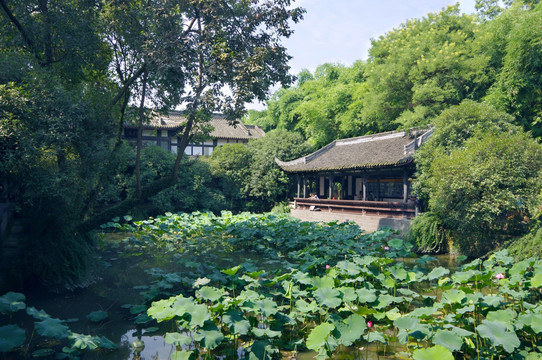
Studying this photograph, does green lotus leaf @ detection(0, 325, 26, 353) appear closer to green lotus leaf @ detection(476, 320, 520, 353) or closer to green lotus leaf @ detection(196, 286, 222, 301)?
green lotus leaf @ detection(196, 286, 222, 301)

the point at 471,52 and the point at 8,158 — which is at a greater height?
the point at 471,52

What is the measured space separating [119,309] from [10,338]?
2.50 meters

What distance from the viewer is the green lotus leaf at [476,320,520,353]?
296 cm

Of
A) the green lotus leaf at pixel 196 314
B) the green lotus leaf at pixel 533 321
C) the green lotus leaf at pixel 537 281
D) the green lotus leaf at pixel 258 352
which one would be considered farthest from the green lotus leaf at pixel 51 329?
the green lotus leaf at pixel 537 281

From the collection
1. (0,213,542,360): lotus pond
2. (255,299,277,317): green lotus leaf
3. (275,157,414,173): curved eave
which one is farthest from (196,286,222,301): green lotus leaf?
(275,157,414,173): curved eave

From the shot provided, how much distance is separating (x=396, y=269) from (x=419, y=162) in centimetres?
714

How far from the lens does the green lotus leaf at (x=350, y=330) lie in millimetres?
3293

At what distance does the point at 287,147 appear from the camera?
21.0 metres

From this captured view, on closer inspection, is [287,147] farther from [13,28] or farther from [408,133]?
[13,28]

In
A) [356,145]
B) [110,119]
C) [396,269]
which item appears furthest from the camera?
[356,145]

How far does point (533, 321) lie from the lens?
10.9ft

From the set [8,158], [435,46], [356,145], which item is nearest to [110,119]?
[8,158]

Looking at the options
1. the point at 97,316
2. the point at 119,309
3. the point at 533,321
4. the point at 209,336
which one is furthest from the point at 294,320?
the point at 119,309

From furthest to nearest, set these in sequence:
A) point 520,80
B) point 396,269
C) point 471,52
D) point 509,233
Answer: point 471,52 → point 520,80 → point 509,233 → point 396,269
